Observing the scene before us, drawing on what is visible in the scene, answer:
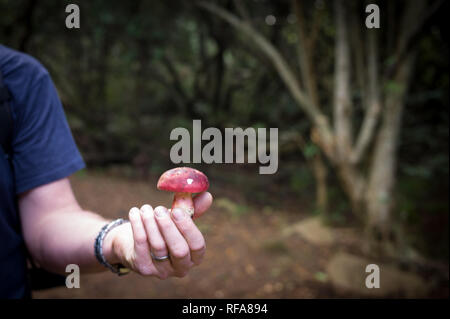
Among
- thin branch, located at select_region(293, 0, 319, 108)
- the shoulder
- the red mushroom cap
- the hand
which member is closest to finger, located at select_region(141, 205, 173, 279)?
the hand

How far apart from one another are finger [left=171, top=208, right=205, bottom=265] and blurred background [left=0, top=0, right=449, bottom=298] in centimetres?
243

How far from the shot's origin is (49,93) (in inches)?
57.4

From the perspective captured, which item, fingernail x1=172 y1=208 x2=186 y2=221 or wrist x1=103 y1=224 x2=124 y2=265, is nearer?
fingernail x1=172 y1=208 x2=186 y2=221

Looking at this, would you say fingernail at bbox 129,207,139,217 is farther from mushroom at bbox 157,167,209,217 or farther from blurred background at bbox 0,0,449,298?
blurred background at bbox 0,0,449,298

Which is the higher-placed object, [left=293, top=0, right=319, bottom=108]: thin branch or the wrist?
[left=293, top=0, right=319, bottom=108]: thin branch

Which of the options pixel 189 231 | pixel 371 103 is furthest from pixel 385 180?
pixel 189 231

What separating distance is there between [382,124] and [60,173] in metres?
3.99

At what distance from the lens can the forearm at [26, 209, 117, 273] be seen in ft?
4.12

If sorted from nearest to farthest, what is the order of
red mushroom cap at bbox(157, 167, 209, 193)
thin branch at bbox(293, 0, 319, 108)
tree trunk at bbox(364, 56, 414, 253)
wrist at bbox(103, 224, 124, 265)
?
red mushroom cap at bbox(157, 167, 209, 193) → wrist at bbox(103, 224, 124, 265) → tree trunk at bbox(364, 56, 414, 253) → thin branch at bbox(293, 0, 319, 108)

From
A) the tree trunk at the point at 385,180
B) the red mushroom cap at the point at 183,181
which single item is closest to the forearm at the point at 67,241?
the red mushroom cap at the point at 183,181

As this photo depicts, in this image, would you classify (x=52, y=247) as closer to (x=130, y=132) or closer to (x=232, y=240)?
(x=232, y=240)

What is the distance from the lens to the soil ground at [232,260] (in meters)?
3.13

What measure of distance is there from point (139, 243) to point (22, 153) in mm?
866

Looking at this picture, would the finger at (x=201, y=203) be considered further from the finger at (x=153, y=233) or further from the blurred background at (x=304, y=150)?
the blurred background at (x=304, y=150)
